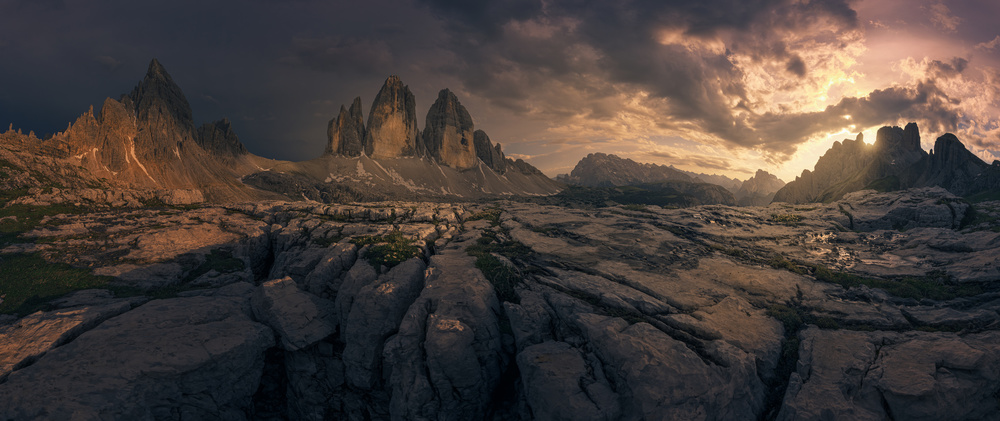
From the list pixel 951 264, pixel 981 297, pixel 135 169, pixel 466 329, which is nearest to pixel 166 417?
pixel 466 329

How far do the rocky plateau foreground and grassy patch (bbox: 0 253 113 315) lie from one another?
1.75 ft

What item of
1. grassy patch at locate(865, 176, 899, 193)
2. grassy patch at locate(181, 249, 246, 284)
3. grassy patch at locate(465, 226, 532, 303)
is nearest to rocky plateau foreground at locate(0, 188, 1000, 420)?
grassy patch at locate(465, 226, 532, 303)

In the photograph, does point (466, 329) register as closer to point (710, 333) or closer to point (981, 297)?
point (710, 333)

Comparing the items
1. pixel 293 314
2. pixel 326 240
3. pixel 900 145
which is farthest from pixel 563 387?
pixel 900 145

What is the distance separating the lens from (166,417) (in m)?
15.4

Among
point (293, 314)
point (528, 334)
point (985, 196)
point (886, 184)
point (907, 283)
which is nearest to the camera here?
point (528, 334)

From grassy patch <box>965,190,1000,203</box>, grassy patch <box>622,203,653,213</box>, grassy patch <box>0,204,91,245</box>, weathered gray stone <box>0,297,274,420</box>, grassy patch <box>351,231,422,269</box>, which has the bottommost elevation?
weathered gray stone <box>0,297,274,420</box>

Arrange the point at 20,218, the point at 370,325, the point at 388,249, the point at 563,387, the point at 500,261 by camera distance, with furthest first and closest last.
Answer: the point at 20,218 → the point at 388,249 → the point at 500,261 → the point at 370,325 → the point at 563,387

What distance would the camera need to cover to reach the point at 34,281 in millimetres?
25719

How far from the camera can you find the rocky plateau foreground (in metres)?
12.1

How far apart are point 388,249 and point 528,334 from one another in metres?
14.5

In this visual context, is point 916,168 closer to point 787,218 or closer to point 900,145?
point 900,145

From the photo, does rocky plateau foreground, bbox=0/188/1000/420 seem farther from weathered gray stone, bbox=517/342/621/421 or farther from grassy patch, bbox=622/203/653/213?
grassy patch, bbox=622/203/653/213

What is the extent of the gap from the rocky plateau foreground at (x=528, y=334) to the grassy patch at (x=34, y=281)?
21.1 inches
